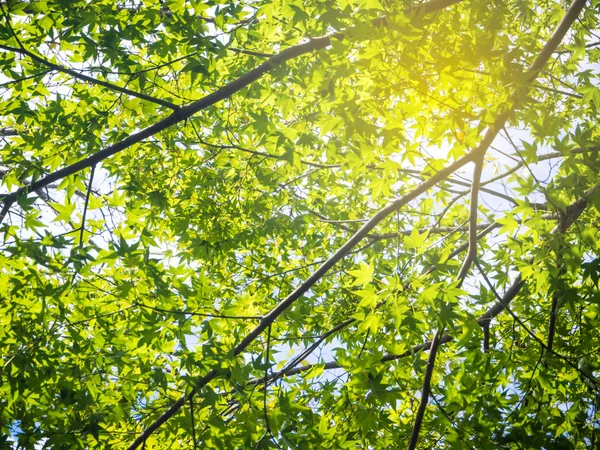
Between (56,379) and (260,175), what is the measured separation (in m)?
2.38

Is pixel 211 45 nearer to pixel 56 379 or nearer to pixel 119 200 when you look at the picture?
pixel 119 200

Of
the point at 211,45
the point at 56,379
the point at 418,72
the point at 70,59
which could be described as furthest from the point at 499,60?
the point at 70,59

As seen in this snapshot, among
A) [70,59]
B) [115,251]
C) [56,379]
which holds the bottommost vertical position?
Answer: [56,379]

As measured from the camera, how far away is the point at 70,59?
14.3ft

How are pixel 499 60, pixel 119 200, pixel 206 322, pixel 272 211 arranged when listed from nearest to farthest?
pixel 499 60 → pixel 206 322 → pixel 119 200 → pixel 272 211

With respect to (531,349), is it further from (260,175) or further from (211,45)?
(211,45)

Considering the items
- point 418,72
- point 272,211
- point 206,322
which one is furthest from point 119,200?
point 418,72

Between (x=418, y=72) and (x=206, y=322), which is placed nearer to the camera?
(x=418, y=72)

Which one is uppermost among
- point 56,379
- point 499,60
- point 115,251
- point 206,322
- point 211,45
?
point 211,45

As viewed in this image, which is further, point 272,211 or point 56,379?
point 272,211

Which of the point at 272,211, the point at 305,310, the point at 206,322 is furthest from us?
the point at 272,211

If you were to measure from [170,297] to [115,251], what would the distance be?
454 millimetres

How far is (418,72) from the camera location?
2734 mm

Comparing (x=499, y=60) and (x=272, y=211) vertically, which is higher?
(x=272, y=211)
